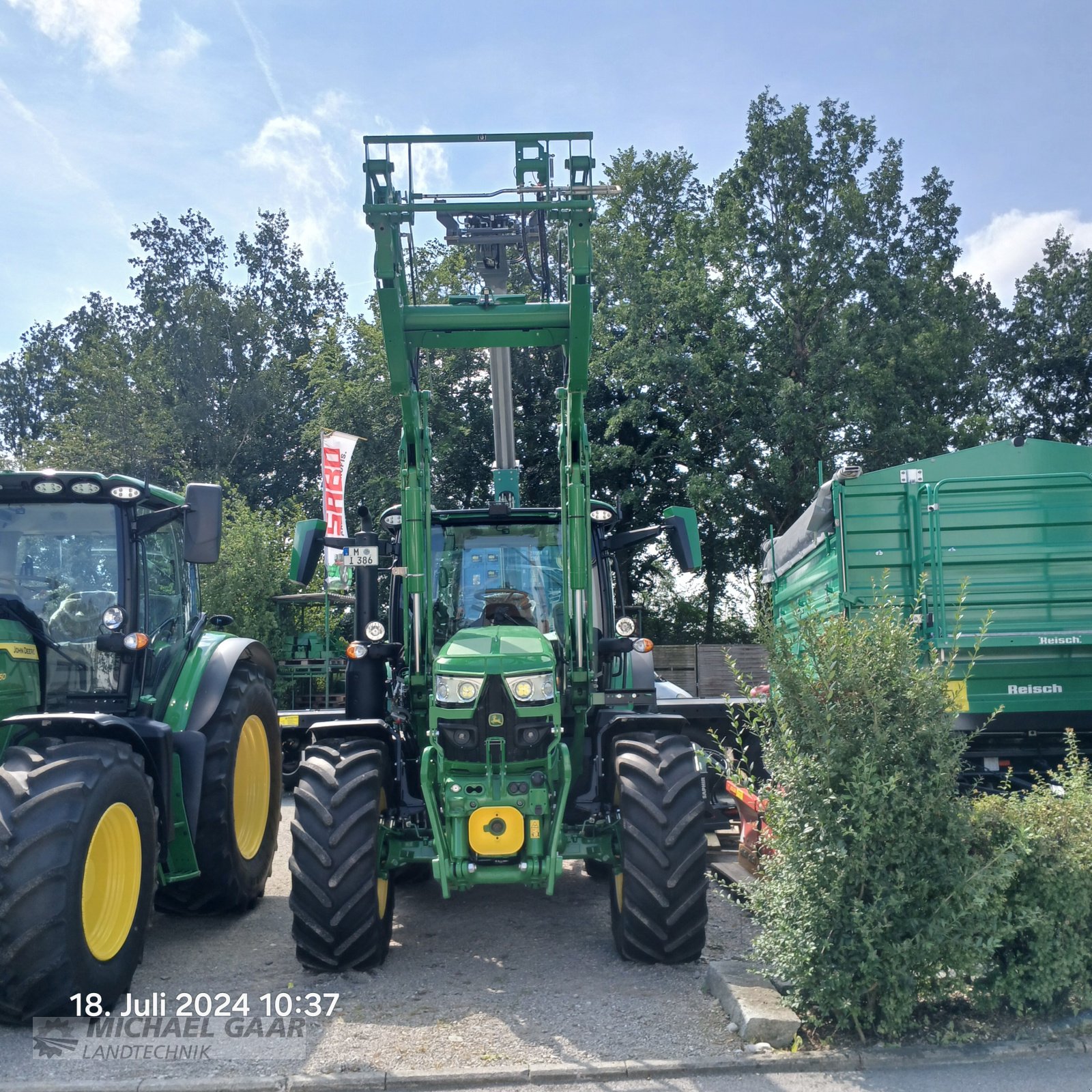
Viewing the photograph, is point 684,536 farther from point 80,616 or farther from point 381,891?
point 80,616

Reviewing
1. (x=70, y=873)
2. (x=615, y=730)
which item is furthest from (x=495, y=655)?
(x=70, y=873)

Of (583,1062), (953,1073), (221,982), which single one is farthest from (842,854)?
(221,982)

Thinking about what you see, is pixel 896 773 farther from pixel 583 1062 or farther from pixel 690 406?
pixel 690 406

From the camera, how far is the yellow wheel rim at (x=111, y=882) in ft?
15.7

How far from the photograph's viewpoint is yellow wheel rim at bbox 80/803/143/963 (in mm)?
4789

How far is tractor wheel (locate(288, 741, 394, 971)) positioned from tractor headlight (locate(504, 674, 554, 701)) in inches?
34.0

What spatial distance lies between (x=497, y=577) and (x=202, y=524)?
2113 mm

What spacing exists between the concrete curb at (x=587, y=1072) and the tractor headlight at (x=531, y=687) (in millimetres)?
1927

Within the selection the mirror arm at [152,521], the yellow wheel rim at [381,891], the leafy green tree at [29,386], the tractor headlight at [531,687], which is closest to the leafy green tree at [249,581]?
the mirror arm at [152,521]

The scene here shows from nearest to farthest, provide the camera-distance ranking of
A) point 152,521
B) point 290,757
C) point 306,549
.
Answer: point 152,521 < point 306,549 < point 290,757

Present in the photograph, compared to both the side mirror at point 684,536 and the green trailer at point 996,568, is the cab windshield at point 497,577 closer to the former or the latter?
the side mirror at point 684,536

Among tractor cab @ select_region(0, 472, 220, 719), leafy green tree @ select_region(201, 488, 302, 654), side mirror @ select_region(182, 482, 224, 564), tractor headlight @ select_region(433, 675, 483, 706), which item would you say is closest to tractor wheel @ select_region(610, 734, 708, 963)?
tractor headlight @ select_region(433, 675, 483, 706)

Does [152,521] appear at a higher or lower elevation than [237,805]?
higher

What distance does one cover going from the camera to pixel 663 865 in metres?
5.33
